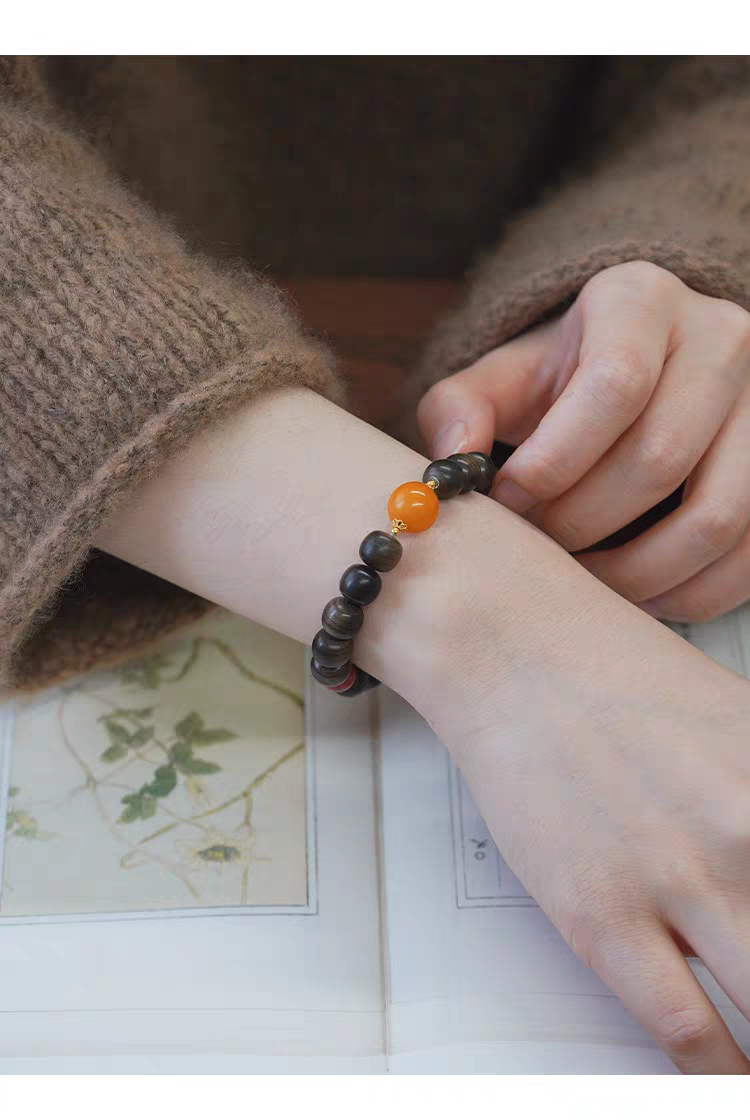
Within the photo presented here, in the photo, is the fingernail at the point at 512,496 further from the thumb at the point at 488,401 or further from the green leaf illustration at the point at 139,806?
the green leaf illustration at the point at 139,806

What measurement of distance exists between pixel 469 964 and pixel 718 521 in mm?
346

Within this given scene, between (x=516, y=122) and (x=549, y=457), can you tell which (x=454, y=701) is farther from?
(x=516, y=122)

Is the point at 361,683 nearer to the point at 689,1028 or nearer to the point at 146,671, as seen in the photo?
the point at 146,671

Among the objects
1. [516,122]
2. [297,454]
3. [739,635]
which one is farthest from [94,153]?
[739,635]

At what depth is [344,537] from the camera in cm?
57

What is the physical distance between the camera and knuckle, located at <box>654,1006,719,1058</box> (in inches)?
19.7

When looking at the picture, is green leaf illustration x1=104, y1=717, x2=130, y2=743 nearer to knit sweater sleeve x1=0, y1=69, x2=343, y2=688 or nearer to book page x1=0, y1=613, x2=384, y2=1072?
book page x1=0, y1=613, x2=384, y2=1072

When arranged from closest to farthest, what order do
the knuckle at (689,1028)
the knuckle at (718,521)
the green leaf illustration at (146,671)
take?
the knuckle at (689,1028), the knuckle at (718,521), the green leaf illustration at (146,671)

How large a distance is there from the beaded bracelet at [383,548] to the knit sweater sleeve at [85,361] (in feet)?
0.39

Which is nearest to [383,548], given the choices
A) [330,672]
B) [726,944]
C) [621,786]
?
[330,672]

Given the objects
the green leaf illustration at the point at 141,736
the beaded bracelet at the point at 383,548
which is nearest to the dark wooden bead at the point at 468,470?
the beaded bracelet at the point at 383,548

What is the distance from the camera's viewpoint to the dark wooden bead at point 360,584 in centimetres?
54

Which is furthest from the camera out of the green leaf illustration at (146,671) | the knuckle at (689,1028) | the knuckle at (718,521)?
the green leaf illustration at (146,671)

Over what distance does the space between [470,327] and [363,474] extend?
0.22m
